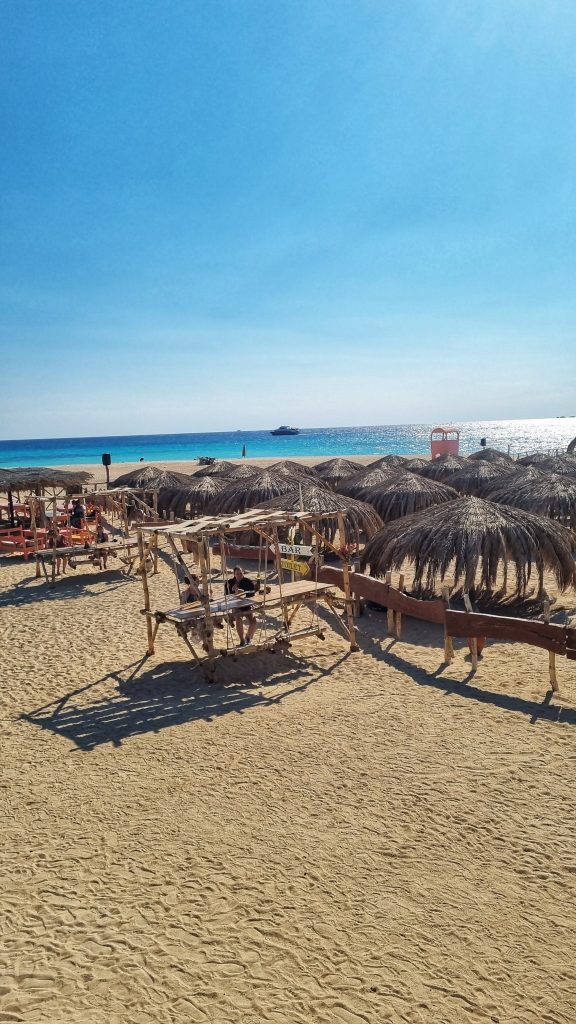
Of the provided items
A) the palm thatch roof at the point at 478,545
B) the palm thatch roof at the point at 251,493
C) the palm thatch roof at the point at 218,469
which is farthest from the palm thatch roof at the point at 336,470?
the palm thatch roof at the point at 478,545

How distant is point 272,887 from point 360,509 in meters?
10.1

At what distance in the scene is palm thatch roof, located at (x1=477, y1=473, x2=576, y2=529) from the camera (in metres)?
14.1

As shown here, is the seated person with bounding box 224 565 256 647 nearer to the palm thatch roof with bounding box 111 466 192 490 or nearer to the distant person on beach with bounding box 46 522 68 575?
the distant person on beach with bounding box 46 522 68 575

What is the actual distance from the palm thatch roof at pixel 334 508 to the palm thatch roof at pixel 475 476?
7.26 m

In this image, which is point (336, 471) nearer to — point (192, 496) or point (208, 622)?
point (192, 496)

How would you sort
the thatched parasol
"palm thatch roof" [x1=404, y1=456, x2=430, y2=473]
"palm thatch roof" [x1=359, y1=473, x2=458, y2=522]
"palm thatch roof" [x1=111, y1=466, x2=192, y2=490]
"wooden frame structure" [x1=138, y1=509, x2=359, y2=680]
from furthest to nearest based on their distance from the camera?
"palm thatch roof" [x1=404, y1=456, x2=430, y2=473], "palm thatch roof" [x1=111, y1=466, x2=192, y2=490], the thatched parasol, "palm thatch roof" [x1=359, y1=473, x2=458, y2=522], "wooden frame structure" [x1=138, y1=509, x2=359, y2=680]

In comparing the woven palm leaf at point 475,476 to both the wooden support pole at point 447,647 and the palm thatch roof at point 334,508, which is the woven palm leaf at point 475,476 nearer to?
the palm thatch roof at point 334,508

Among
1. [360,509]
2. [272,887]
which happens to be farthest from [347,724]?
[360,509]

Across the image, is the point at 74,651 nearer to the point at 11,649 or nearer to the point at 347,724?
the point at 11,649

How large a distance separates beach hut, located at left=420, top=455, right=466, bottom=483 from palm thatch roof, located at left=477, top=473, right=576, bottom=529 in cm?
666

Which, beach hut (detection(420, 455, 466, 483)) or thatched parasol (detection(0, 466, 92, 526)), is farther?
beach hut (detection(420, 455, 466, 483))

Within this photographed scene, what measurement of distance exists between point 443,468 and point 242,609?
17.2 metres

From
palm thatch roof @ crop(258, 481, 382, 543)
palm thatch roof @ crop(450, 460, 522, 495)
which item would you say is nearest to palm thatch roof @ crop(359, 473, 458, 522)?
palm thatch roof @ crop(258, 481, 382, 543)

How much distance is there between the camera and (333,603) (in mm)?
8797
